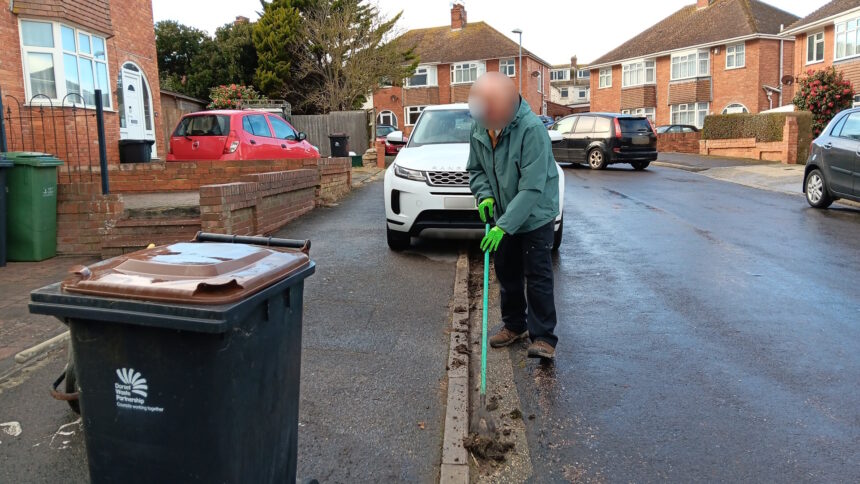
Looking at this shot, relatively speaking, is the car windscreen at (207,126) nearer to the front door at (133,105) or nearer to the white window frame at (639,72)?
the front door at (133,105)

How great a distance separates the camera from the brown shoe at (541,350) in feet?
14.5

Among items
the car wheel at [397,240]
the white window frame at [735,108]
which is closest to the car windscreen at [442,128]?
the car wheel at [397,240]

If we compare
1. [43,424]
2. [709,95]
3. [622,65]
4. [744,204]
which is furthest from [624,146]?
[622,65]

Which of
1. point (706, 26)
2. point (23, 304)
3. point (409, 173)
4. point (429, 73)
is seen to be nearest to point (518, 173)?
point (409, 173)

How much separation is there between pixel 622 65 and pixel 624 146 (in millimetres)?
29510

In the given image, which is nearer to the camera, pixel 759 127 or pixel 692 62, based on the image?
pixel 759 127

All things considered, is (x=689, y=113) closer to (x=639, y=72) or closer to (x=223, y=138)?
(x=639, y=72)

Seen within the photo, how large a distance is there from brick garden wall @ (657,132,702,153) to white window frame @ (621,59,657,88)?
1496 centimetres

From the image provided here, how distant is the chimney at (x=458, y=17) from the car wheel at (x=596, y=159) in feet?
115

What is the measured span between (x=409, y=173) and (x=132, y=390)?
556cm

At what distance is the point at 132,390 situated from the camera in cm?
214

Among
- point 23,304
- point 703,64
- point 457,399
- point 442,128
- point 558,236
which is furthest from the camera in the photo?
point 703,64

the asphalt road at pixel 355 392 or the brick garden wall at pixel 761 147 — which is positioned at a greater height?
the brick garden wall at pixel 761 147

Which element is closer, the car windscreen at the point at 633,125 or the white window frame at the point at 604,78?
the car windscreen at the point at 633,125
